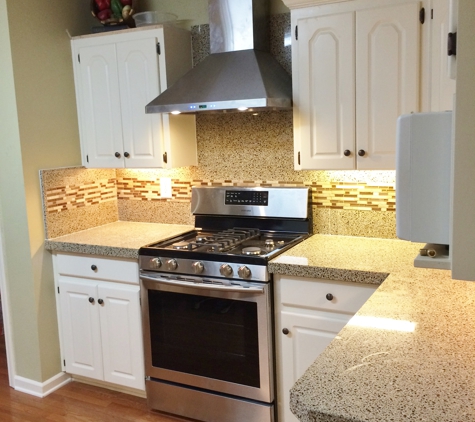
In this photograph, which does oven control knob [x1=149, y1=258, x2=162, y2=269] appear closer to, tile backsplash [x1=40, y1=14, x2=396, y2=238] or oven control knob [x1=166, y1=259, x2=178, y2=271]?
oven control knob [x1=166, y1=259, x2=178, y2=271]

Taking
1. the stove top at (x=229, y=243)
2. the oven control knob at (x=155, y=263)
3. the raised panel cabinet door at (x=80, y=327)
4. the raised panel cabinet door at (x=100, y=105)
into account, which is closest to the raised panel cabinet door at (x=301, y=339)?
the stove top at (x=229, y=243)

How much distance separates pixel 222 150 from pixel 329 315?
1.32m

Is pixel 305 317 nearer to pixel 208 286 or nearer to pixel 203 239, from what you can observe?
pixel 208 286

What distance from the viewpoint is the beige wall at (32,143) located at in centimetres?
310

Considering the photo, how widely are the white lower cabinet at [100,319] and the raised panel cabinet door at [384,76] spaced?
1485 mm

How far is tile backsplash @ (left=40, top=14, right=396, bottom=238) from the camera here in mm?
2990

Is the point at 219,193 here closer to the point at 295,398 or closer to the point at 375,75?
the point at 375,75

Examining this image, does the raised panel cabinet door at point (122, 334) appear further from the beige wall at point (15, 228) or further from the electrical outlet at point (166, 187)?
the electrical outlet at point (166, 187)

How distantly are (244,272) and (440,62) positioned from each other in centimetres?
133

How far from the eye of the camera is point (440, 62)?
7.82 feet

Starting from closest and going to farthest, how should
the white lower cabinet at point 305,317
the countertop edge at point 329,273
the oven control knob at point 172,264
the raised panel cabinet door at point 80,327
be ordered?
the countertop edge at point 329,273 → the white lower cabinet at point 305,317 → the oven control knob at point 172,264 → the raised panel cabinet door at point 80,327

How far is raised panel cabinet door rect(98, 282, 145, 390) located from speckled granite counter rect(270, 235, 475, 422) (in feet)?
5.07

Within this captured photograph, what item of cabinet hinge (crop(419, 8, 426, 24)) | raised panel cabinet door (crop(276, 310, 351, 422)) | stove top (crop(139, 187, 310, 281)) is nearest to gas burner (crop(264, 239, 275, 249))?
stove top (crop(139, 187, 310, 281))

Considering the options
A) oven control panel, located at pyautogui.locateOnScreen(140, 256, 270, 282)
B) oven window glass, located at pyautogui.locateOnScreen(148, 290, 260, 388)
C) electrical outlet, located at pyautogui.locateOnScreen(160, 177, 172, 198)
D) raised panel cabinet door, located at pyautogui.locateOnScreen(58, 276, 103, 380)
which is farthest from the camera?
electrical outlet, located at pyautogui.locateOnScreen(160, 177, 172, 198)
